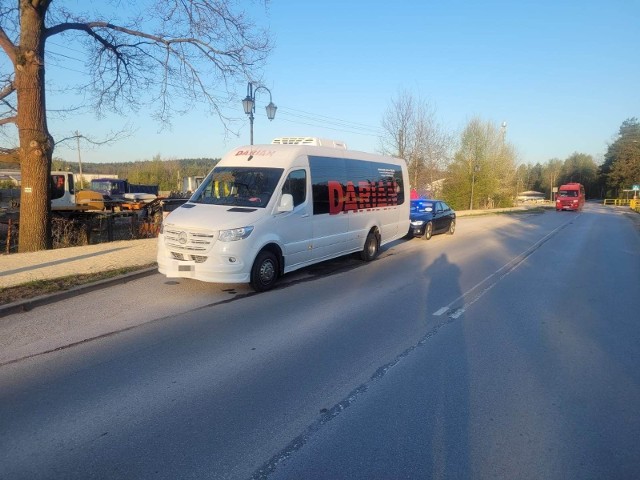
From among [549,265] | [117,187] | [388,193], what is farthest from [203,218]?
[117,187]

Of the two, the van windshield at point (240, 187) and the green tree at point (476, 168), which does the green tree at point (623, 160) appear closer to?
the green tree at point (476, 168)

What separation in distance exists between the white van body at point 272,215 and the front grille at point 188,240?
2 cm

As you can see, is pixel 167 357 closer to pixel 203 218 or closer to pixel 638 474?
pixel 203 218

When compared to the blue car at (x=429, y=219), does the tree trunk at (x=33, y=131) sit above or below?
above

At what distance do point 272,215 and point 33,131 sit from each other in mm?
7352

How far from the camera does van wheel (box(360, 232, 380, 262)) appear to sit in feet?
38.8

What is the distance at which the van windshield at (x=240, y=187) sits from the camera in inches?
334

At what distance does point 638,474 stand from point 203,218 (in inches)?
260

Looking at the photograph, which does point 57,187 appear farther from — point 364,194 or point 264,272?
point 264,272

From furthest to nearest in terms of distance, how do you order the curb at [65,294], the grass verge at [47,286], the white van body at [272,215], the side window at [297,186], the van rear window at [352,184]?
the van rear window at [352,184] → the side window at [297,186] → the white van body at [272,215] → the grass verge at [47,286] → the curb at [65,294]

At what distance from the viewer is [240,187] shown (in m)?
8.79

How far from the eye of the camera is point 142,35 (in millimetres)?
13242

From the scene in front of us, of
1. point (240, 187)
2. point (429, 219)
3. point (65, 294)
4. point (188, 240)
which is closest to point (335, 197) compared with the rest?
point (240, 187)

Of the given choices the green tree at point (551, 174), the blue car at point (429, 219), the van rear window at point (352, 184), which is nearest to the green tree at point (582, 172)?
the green tree at point (551, 174)
